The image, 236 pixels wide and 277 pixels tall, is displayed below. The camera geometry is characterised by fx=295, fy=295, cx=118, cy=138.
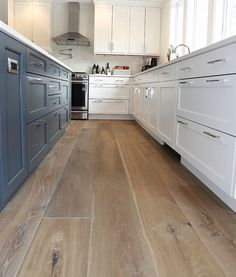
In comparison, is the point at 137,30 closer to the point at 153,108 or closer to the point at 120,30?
the point at 120,30

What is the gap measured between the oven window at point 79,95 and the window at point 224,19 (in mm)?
3081

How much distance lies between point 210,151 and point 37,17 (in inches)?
210

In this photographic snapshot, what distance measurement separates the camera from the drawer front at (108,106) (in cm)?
602

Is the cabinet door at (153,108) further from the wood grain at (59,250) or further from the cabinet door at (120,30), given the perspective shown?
the cabinet door at (120,30)

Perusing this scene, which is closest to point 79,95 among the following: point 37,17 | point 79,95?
point 79,95

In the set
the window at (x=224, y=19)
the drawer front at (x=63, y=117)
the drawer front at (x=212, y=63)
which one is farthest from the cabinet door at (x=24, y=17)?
the drawer front at (x=212, y=63)

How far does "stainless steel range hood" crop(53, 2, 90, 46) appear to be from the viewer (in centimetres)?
592

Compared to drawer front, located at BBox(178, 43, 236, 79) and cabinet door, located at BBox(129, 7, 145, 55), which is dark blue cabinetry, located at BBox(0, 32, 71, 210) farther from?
cabinet door, located at BBox(129, 7, 145, 55)

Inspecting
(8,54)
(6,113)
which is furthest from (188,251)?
(8,54)

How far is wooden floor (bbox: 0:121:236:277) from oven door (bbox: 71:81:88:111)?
3.55 metres

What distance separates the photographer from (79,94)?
231 inches

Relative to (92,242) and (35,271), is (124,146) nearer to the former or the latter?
(92,242)

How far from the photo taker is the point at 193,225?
1.42 m

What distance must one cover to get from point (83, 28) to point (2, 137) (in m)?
5.43
